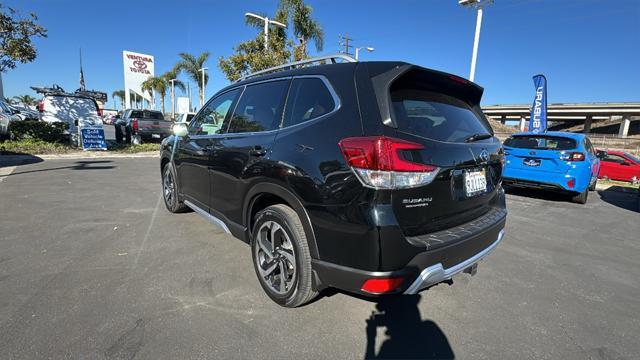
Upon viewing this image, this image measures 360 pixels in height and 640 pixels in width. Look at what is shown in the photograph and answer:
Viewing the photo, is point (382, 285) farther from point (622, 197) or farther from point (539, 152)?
point (622, 197)

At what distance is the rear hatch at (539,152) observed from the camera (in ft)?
21.6

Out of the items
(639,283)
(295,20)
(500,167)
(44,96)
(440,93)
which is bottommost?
(639,283)

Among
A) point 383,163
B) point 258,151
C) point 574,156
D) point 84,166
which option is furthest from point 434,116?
point 84,166

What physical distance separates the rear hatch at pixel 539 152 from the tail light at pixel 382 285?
20.6ft

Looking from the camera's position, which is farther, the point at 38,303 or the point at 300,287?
the point at 38,303

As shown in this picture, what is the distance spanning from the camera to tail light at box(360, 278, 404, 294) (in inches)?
76.9

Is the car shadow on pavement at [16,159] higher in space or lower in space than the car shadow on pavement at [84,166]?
higher

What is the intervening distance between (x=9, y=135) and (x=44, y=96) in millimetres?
2034

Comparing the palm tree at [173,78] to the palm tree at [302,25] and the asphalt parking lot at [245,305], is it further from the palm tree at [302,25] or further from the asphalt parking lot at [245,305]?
the asphalt parking lot at [245,305]

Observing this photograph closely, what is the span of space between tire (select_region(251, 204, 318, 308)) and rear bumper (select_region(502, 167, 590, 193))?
551 centimetres

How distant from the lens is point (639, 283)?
3.35 meters

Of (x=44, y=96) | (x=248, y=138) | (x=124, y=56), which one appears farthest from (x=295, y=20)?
(x=124, y=56)

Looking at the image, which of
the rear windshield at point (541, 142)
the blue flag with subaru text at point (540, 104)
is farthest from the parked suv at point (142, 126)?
the blue flag with subaru text at point (540, 104)

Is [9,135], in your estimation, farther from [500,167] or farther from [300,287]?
[500,167]
